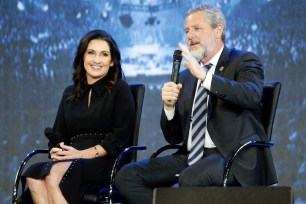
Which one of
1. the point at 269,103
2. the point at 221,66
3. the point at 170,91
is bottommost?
the point at 269,103

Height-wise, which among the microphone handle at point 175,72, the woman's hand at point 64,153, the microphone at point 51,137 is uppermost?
the microphone handle at point 175,72

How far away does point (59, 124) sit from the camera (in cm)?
410

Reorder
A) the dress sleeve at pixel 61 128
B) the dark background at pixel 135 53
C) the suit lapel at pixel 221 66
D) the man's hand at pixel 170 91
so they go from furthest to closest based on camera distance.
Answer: the dark background at pixel 135 53, the dress sleeve at pixel 61 128, the suit lapel at pixel 221 66, the man's hand at pixel 170 91

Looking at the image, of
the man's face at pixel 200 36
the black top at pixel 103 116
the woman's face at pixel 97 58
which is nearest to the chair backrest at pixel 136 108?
the black top at pixel 103 116

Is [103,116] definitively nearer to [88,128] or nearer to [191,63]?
[88,128]

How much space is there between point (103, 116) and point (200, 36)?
80 centimetres

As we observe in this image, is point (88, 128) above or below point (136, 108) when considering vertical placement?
below

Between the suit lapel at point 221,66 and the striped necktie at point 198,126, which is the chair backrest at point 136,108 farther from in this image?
the suit lapel at point 221,66

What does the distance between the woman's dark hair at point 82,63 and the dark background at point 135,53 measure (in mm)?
1169

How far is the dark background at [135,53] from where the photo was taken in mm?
5043

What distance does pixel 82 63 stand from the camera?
4160mm

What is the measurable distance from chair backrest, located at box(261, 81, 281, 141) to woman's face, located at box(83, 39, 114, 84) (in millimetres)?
1015

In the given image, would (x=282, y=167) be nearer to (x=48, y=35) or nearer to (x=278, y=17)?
(x=278, y=17)

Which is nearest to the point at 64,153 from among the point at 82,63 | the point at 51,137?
the point at 51,137
